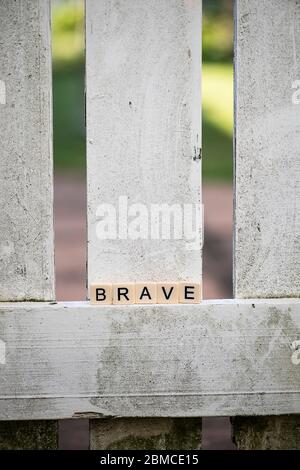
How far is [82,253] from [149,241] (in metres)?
4.33

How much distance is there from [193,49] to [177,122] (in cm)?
19

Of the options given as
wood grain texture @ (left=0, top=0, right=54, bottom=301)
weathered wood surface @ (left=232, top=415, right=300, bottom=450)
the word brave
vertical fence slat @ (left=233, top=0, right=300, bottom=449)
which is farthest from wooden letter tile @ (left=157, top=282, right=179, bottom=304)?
weathered wood surface @ (left=232, top=415, right=300, bottom=450)

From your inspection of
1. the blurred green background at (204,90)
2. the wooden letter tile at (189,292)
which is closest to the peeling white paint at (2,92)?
the wooden letter tile at (189,292)

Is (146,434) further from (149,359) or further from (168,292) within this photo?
(168,292)

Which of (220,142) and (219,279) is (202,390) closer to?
(219,279)

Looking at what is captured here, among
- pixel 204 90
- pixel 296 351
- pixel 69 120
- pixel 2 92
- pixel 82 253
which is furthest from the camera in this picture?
pixel 204 90

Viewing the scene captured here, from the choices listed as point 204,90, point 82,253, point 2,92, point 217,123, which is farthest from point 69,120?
point 2,92

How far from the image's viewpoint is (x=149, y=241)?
2.22 meters

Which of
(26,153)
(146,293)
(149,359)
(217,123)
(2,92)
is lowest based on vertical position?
(149,359)

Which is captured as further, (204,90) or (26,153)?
(204,90)

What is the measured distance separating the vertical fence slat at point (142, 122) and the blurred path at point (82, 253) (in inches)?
36.1

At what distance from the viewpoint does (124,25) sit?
2123 millimetres

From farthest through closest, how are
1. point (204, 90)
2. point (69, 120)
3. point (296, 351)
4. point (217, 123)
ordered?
point (204, 90)
point (69, 120)
point (217, 123)
point (296, 351)

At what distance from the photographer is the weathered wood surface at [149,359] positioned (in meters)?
2.20
